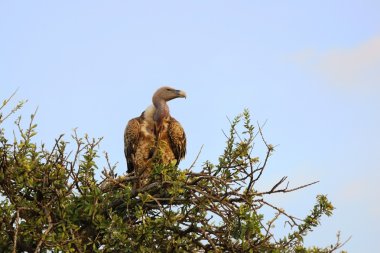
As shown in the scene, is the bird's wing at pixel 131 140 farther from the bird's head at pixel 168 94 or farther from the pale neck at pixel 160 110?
the bird's head at pixel 168 94

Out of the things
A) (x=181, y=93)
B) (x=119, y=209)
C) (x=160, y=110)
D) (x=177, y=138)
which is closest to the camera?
(x=119, y=209)

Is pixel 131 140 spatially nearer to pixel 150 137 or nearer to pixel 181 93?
pixel 150 137

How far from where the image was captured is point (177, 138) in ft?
36.0

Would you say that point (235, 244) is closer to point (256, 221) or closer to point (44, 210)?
point (256, 221)

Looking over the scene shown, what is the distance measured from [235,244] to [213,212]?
424 mm

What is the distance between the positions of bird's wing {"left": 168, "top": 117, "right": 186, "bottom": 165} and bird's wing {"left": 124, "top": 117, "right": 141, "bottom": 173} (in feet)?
1.75

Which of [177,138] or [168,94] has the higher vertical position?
[168,94]

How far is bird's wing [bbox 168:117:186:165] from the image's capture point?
1096 cm

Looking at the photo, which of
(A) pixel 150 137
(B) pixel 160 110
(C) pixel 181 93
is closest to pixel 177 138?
(A) pixel 150 137

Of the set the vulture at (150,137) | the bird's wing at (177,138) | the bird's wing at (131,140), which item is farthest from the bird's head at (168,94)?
the bird's wing at (131,140)

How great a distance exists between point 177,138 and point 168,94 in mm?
1112

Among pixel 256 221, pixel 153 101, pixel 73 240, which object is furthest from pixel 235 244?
pixel 153 101

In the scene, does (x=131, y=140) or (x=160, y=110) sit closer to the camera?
(x=131, y=140)

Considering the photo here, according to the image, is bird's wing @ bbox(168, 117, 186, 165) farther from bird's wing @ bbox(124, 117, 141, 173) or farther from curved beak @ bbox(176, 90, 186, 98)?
curved beak @ bbox(176, 90, 186, 98)
